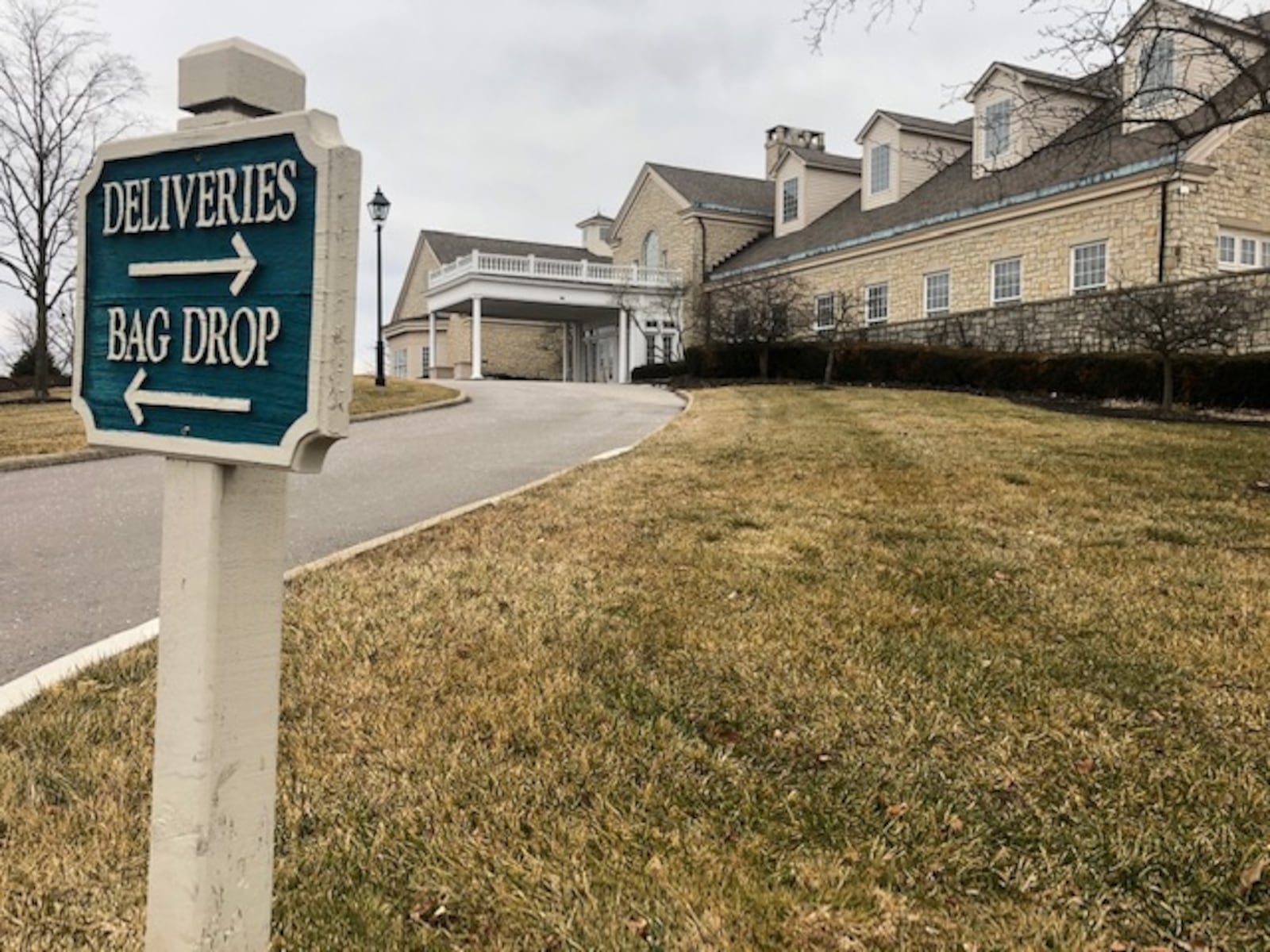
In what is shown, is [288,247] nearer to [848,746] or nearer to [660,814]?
[660,814]

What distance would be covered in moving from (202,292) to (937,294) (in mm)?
25084

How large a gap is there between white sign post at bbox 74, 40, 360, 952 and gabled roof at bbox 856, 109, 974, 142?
93.8 feet

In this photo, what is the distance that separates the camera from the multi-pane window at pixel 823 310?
90.4 feet

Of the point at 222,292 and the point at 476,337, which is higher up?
the point at 476,337

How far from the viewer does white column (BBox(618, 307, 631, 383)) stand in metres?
34.9

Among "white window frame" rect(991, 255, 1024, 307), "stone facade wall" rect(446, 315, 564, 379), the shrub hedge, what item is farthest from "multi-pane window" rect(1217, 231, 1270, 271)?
"stone facade wall" rect(446, 315, 564, 379)

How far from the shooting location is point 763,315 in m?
25.0

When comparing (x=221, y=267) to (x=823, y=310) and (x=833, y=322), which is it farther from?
(x=823, y=310)

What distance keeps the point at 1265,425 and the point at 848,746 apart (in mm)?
12543

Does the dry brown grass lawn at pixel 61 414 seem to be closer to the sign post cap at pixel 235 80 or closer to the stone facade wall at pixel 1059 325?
the sign post cap at pixel 235 80

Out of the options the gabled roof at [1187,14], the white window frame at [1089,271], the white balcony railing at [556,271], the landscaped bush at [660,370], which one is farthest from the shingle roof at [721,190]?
the gabled roof at [1187,14]

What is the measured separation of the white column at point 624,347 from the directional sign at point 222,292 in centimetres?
3246

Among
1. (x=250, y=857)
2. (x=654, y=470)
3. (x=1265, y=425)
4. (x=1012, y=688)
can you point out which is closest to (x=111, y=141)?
(x=250, y=857)

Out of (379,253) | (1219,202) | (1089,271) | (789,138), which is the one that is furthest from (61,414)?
(789,138)
